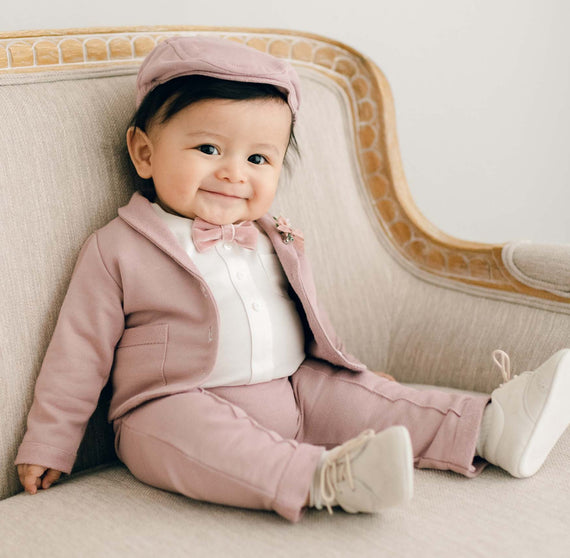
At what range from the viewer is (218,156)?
3.42 ft

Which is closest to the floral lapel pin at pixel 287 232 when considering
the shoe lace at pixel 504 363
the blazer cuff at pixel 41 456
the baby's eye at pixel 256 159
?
the baby's eye at pixel 256 159

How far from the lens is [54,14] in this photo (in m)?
1.30

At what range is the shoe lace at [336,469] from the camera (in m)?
0.82

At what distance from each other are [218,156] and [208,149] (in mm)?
18

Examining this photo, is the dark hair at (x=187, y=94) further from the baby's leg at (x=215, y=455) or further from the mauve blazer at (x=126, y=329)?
the baby's leg at (x=215, y=455)

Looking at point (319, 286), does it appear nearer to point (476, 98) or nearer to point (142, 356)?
point (142, 356)

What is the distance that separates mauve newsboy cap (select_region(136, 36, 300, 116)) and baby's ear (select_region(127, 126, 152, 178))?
0.16 ft

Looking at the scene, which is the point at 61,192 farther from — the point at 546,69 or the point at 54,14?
the point at 546,69

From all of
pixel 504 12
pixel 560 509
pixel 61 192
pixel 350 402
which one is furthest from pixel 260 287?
pixel 504 12

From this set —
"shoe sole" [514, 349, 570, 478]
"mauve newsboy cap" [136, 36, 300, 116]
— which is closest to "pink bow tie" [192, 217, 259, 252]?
"mauve newsboy cap" [136, 36, 300, 116]

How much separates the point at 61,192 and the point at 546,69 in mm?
1473

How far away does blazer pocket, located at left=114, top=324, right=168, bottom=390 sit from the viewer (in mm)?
999

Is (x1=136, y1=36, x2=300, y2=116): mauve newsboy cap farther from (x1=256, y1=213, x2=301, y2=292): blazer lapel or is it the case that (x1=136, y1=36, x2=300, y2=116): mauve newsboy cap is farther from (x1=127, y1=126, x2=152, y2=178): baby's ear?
(x1=256, y1=213, x2=301, y2=292): blazer lapel

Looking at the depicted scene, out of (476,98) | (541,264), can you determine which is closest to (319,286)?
(541,264)
